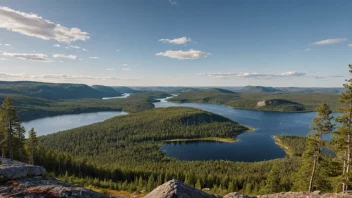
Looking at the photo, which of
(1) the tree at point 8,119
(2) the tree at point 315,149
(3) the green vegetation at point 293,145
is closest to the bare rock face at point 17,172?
(2) the tree at point 315,149

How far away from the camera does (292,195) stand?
79.5 ft

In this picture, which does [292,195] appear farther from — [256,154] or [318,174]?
[256,154]

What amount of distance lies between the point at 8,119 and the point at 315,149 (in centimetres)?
6499

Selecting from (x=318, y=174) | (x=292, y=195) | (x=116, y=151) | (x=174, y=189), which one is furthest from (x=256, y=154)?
(x=174, y=189)

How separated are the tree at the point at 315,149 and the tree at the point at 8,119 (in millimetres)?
62640

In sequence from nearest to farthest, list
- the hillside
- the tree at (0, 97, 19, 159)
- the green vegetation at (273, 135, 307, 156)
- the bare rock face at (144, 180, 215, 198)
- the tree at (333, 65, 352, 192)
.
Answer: the bare rock face at (144, 180, 215, 198), the tree at (333, 65, 352, 192), the tree at (0, 97, 19, 159), the hillside, the green vegetation at (273, 135, 307, 156)

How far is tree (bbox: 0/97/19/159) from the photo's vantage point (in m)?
48.4

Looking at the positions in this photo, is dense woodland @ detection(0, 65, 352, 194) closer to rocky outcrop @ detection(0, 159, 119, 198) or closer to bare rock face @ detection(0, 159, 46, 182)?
rocky outcrop @ detection(0, 159, 119, 198)

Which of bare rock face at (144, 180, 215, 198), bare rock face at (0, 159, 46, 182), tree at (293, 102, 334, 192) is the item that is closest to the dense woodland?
tree at (293, 102, 334, 192)

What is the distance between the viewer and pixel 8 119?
49.5 meters

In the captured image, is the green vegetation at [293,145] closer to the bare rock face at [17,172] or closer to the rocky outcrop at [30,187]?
the bare rock face at [17,172]

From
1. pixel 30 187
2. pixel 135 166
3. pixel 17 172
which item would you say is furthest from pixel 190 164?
pixel 30 187

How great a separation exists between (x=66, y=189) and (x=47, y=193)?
1.15 metres

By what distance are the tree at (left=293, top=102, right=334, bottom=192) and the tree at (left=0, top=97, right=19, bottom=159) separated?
62640 mm
